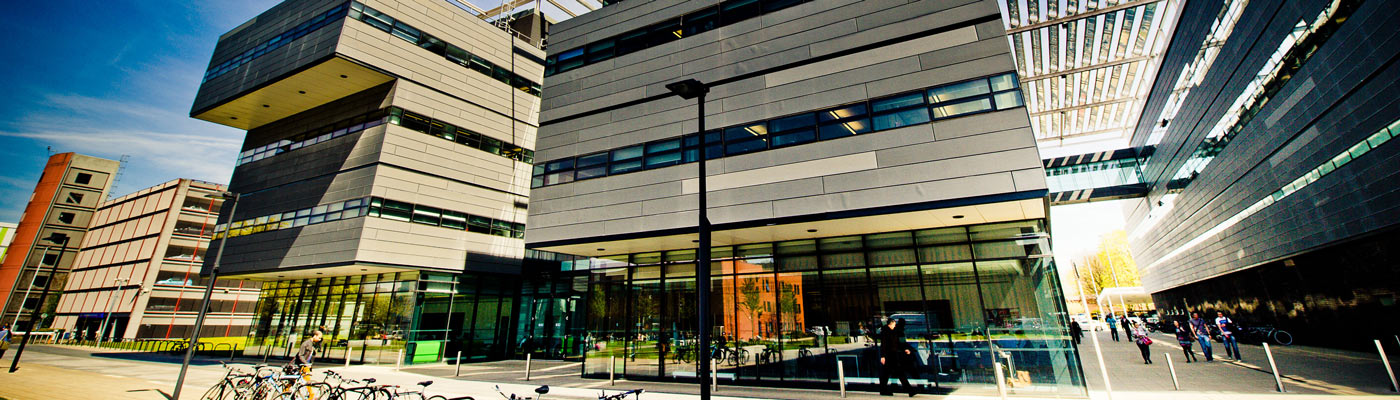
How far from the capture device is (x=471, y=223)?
25.0 meters

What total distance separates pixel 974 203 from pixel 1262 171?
21958 millimetres

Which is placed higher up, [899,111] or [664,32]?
[664,32]

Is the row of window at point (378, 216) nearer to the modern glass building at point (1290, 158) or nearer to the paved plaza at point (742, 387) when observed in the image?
the paved plaza at point (742, 387)

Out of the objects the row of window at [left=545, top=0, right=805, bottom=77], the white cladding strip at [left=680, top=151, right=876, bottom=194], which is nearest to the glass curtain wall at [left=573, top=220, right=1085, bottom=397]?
the white cladding strip at [left=680, top=151, right=876, bottom=194]

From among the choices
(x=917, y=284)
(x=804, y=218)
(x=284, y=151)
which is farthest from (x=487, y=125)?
(x=917, y=284)

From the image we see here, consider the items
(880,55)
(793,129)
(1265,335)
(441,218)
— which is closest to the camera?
(880,55)

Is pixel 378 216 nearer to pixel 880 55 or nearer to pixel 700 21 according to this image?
pixel 700 21

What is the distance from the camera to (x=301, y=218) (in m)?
23.5

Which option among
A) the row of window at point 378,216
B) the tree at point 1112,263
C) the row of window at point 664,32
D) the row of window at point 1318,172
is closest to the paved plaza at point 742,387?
the row of window at point 1318,172

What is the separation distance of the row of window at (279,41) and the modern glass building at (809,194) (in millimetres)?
14210

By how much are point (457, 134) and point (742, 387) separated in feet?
64.8

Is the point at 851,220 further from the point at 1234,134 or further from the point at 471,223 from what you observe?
the point at 1234,134

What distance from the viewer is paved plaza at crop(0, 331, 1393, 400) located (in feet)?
38.1

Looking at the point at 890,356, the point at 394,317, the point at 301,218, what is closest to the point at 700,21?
the point at 890,356
